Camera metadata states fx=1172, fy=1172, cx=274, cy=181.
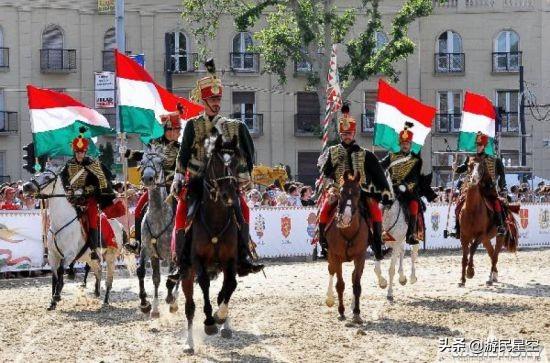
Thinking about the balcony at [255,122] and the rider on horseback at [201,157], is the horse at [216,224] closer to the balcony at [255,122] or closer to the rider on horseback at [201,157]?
the rider on horseback at [201,157]

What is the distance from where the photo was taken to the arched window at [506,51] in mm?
57594

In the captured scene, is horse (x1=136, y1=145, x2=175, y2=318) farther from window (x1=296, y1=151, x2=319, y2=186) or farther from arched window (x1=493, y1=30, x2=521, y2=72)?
arched window (x1=493, y1=30, x2=521, y2=72)

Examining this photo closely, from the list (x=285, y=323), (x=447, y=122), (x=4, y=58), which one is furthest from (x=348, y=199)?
(x=447, y=122)

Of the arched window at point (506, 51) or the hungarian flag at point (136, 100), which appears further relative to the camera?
the arched window at point (506, 51)

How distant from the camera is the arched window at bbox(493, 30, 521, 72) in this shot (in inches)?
2267

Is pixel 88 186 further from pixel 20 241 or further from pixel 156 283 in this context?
pixel 20 241

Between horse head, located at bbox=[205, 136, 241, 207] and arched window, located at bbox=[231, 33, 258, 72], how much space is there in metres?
43.3

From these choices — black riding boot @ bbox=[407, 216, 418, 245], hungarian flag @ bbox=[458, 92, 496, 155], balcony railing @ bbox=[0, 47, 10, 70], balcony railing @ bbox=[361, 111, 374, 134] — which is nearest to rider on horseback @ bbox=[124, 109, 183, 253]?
black riding boot @ bbox=[407, 216, 418, 245]

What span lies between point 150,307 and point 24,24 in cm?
3895

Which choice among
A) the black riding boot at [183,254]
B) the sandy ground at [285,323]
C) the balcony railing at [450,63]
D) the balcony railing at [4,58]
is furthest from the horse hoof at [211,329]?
the balcony railing at [450,63]

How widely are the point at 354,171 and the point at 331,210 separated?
0.71 m

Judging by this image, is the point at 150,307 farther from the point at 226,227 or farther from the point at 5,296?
the point at 5,296

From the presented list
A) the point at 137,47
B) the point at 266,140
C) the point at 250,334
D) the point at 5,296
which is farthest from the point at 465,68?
the point at 250,334

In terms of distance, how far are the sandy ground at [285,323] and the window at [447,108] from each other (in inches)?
1383
